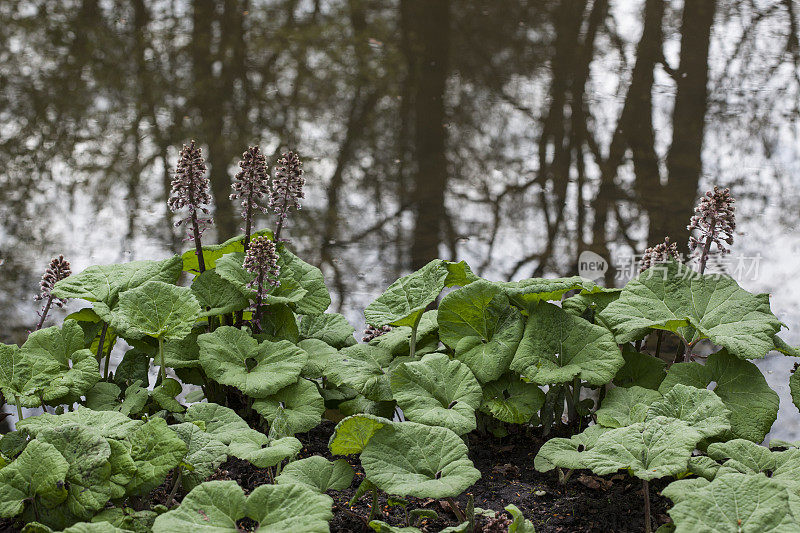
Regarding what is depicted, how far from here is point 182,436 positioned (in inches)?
74.1

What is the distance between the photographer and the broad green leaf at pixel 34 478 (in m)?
1.67

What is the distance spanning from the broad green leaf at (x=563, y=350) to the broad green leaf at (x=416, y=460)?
1.27 ft

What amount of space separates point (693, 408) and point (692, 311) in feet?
1.16

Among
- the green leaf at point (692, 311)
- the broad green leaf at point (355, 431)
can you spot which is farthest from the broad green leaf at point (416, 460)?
the green leaf at point (692, 311)

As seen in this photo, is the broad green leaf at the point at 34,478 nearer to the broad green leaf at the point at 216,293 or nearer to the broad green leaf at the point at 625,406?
the broad green leaf at the point at 216,293

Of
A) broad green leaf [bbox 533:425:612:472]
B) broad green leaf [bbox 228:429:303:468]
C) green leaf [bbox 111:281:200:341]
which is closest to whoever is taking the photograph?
broad green leaf [bbox 228:429:303:468]

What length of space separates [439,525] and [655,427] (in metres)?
0.57

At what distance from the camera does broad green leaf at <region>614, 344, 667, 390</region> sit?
229cm

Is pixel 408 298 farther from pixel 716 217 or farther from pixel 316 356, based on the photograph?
pixel 716 217

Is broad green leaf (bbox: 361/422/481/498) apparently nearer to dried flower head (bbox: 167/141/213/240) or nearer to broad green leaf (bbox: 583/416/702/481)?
broad green leaf (bbox: 583/416/702/481)

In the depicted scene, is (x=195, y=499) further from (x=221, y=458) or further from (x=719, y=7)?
(x=719, y=7)

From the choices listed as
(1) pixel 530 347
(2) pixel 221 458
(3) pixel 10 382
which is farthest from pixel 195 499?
(1) pixel 530 347

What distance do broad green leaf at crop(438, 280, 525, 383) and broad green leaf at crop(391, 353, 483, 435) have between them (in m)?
0.09

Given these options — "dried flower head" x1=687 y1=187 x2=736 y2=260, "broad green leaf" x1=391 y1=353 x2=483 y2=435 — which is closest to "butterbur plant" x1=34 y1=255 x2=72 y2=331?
"broad green leaf" x1=391 y1=353 x2=483 y2=435
